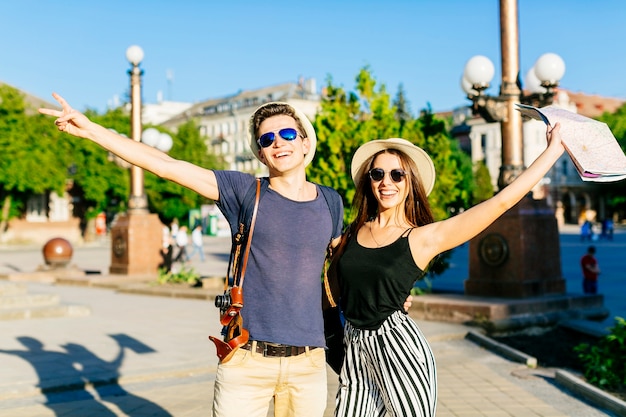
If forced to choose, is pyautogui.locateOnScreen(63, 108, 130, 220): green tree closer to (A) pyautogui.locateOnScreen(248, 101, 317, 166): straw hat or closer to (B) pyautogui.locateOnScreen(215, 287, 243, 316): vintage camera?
(A) pyautogui.locateOnScreen(248, 101, 317, 166): straw hat

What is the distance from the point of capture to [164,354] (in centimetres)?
805

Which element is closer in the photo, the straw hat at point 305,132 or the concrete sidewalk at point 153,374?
the straw hat at point 305,132

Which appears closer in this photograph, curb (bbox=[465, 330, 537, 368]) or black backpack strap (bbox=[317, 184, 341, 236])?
black backpack strap (bbox=[317, 184, 341, 236])

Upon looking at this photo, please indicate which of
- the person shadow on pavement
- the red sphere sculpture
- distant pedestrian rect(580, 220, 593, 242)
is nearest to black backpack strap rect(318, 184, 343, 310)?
the person shadow on pavement

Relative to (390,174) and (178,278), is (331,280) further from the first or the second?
(178,278)

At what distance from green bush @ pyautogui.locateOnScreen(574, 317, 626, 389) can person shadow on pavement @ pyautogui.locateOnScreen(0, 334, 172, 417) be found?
3773 millimetres

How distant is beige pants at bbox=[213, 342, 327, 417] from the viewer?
9.55 ft

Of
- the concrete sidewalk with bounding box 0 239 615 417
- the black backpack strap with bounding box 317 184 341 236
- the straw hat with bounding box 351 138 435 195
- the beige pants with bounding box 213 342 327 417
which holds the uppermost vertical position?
the straw hat with bounding box 351 138 435 195

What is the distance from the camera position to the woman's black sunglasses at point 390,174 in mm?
3254

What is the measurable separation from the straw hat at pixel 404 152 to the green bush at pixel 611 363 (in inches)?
155

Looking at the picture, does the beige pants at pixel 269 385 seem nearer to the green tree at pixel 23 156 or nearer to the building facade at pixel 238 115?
the green tree at pixel 23 156

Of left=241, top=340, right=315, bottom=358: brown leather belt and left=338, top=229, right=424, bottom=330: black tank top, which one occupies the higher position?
left=338, top=229, right=424, bottom=330: black tank top

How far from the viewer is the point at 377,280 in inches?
121

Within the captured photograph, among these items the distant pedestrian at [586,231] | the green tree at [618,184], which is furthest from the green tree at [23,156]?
the green tree at [618,184]
